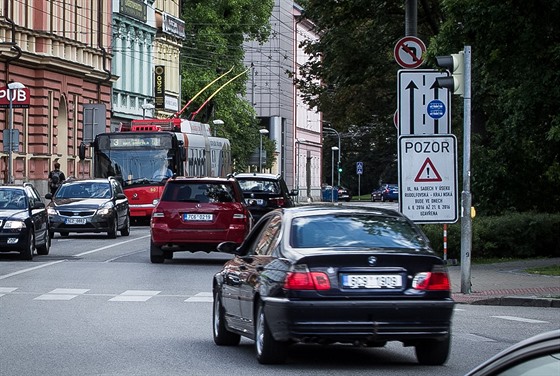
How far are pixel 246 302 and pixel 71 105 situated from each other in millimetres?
49732

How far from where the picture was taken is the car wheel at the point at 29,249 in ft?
91.4

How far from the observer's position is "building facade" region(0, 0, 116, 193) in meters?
52.9

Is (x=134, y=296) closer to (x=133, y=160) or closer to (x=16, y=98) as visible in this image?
(x=16, y=98)

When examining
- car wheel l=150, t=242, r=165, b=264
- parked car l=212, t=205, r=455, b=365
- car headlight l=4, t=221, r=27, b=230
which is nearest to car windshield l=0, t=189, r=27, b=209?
car headlight l=4, t=221, r=27, b=230

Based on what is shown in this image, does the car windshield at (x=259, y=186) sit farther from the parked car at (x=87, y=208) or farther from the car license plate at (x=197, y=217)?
the car license plate at (x=197, y=217)

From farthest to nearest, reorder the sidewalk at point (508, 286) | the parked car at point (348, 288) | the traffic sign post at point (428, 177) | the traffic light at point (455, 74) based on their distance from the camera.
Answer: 1. the traffic sign post at point (428, 177)
2. the traffic light at point (455, 74)
3. the sidewalk at point (508, 286)
4. the parked car at point (348, 288)

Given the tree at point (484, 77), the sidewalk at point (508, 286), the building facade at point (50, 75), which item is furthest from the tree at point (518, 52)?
the building facade at point (50, 75)

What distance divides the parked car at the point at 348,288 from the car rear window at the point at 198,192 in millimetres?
15080

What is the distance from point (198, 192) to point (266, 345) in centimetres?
1587

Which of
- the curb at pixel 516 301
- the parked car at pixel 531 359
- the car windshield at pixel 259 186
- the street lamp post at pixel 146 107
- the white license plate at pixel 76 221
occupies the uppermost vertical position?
the street lamp post at pixel 146 107

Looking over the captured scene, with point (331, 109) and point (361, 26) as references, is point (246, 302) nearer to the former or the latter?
point (361, 26)

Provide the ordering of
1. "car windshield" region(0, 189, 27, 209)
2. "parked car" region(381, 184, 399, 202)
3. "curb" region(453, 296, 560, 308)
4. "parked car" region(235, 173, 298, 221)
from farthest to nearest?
"parked car" region(381, 184, 399, 202), "parked car" region(235, 173, 298, 221), "car windshield" region(0, 189, 27, 209), "curb" region(453, 296, 560, 308)

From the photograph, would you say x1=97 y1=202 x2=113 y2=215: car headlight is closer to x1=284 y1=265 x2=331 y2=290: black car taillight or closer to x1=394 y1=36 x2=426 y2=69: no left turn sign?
x1=394 y1=36 x2=426 y2=69: no left turn sign

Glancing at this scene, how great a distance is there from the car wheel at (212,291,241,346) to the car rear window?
13544mm
